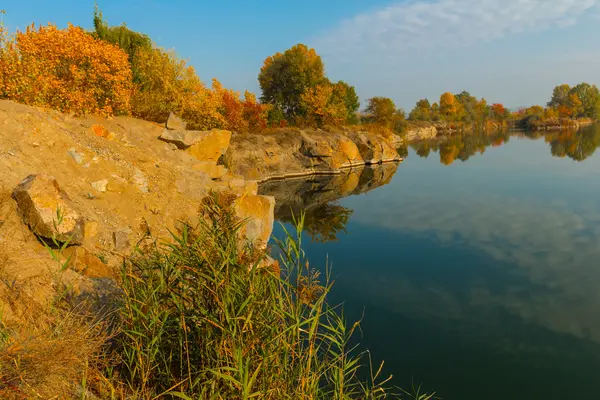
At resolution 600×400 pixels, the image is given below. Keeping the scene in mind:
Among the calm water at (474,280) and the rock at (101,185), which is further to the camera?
the rock at (101,185)

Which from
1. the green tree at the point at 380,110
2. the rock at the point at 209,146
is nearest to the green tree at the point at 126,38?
the rock at the point at 209,146

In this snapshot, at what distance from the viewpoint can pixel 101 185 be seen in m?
11.2

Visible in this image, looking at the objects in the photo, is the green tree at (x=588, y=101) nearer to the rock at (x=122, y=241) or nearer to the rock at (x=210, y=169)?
the rock at (x=210, y=169)

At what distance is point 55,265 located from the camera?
6617mm

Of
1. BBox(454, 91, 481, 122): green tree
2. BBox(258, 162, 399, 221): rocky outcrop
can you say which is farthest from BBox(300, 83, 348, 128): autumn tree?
BBox(454, 91, 481, 122): green tree

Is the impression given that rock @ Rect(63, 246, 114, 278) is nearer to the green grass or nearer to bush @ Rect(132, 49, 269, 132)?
the green grass

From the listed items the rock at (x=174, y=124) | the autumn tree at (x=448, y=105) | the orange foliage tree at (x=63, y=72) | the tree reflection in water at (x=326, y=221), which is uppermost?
the autumn tree at (x=448, y=105)

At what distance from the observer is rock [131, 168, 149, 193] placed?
12.3m

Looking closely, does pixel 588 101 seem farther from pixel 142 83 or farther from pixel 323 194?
pixel 142 83

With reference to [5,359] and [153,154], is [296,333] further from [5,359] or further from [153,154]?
[153,154]

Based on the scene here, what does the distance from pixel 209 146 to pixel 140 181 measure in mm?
6837

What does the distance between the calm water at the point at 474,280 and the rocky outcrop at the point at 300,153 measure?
6.55 m

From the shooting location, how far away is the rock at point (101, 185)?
1112 cm

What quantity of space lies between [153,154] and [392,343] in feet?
37.4
